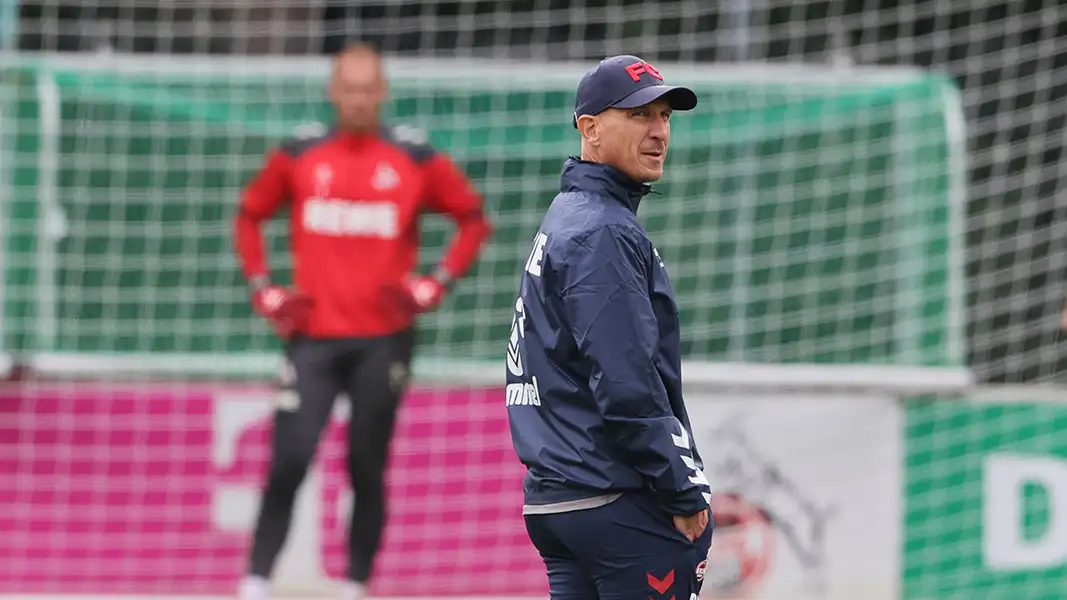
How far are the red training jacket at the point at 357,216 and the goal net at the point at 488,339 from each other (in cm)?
114

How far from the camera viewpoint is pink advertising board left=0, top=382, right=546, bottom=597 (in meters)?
7.45

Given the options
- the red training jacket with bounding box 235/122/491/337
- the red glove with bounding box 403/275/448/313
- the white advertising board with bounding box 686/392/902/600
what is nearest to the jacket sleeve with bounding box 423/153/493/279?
the red training jacket with bounding box 235/122/491/337

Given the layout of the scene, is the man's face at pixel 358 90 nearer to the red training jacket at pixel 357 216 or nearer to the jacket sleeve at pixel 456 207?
the red training jacket at pixel 357 216

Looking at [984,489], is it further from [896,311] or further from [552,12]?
[552,12]

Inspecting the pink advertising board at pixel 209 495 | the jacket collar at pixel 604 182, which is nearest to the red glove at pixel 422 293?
the pink advertising board at pixel 209 495

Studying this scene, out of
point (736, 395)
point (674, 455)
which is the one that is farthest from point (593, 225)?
point (736, 395)

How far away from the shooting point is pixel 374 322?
6.39 meters

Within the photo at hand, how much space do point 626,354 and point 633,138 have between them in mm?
499

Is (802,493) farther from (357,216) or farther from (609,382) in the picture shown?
(609,382)

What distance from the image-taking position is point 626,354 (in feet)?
10.9

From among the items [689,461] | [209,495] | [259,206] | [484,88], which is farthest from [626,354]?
[484,88]

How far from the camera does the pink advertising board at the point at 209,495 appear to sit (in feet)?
24.4

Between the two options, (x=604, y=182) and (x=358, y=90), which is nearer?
(x=604, y=182)

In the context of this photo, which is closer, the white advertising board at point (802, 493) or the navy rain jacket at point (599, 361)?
the navy rain jacket at point (599, 361)
